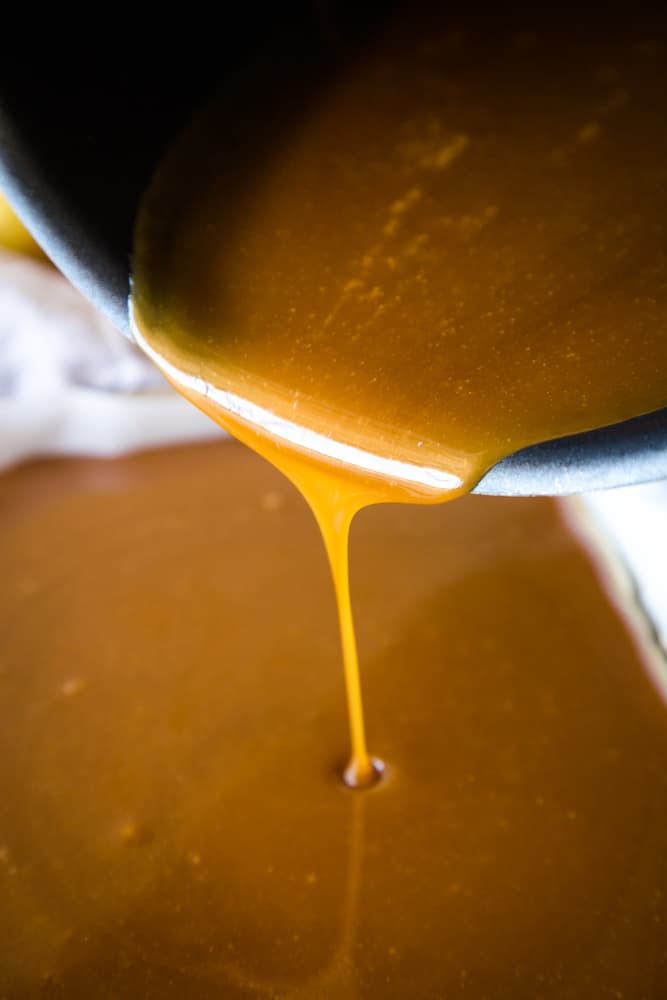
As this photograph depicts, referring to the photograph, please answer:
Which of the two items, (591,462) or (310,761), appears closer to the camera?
(591,462)

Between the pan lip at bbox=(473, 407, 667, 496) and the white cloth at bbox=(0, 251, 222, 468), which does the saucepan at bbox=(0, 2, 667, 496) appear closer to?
the pan lip at bbox=(473, 407, 667, 496)

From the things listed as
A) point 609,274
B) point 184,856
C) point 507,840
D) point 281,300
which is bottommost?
point 184,856

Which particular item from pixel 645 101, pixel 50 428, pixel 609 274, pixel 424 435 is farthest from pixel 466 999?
pixel 50 428

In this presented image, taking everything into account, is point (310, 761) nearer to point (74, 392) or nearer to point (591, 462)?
point (591, 462)

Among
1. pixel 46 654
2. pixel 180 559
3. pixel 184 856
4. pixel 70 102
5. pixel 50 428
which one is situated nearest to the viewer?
pixel 70 102

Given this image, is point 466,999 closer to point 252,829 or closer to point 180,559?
point 252,829

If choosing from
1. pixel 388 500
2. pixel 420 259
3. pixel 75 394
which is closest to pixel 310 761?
pixel 388 500
